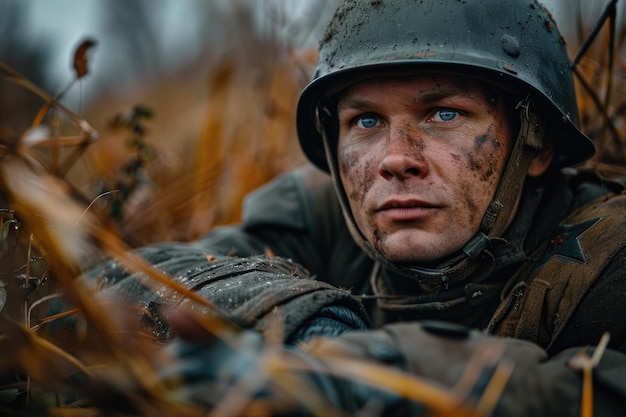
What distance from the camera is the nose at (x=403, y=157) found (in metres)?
1.83

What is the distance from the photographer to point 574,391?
1.15 meters

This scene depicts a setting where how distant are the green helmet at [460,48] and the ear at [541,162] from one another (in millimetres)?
64

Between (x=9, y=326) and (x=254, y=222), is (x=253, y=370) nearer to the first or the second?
(x=9, y=326)

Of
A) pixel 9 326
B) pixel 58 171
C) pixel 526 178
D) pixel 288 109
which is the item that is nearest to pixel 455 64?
Answer: pixel 526 178

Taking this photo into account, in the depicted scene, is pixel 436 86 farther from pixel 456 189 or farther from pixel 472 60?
pixel 456 189

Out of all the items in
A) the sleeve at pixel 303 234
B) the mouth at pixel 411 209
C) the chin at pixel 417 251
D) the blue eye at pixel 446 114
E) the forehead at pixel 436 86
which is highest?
the forehead at pixel 436 86

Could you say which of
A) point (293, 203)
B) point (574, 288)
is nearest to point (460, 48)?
point (574, 288)

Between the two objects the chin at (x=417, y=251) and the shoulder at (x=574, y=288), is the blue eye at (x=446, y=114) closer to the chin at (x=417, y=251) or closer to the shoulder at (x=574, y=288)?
the chin at (x=417, y=251)

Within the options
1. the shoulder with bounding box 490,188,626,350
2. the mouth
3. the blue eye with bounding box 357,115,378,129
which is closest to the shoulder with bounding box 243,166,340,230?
the blue eye with bounding box 357,115,378,129

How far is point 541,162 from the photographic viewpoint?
217 centimetres

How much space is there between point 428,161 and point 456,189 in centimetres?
13

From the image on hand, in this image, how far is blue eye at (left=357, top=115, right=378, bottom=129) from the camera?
2008mm

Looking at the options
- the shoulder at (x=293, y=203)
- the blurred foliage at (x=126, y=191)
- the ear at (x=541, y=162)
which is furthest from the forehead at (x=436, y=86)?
the shoulder at (x=293, y=203)

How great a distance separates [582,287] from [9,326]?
1429mm
